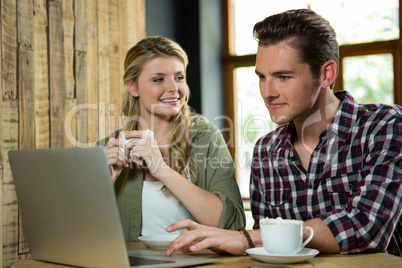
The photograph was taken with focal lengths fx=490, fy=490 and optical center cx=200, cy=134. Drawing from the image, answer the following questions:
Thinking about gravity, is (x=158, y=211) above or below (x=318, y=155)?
below

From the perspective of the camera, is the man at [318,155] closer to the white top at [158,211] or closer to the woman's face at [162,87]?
the white top at [158,211]

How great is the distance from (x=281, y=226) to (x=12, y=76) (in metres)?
1.90

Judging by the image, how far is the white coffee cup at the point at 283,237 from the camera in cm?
113

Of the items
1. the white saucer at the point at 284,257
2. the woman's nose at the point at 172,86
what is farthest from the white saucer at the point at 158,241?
the woman's nose at the point at 172,86

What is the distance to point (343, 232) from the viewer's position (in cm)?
127

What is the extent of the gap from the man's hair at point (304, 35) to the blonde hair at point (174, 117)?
1.93 feet

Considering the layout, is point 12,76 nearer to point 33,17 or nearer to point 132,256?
point 33,17

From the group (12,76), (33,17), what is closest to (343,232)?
(12,76)

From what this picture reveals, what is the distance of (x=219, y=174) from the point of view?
1867mm

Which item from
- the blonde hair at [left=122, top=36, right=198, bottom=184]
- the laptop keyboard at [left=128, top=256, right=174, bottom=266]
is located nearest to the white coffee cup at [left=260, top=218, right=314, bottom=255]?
the laptop keyboard at [left=128, top=256, right=174, bottom=266]

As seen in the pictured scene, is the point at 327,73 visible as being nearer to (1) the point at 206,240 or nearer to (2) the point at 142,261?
(1) the point at 206,240

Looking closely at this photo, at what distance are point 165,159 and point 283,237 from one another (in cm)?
99

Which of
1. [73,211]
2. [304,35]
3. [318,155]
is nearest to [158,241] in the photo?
[73,211]

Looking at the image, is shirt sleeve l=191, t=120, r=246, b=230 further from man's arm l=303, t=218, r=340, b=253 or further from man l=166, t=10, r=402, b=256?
man's arm l=303, t=218, r=340, b=253
